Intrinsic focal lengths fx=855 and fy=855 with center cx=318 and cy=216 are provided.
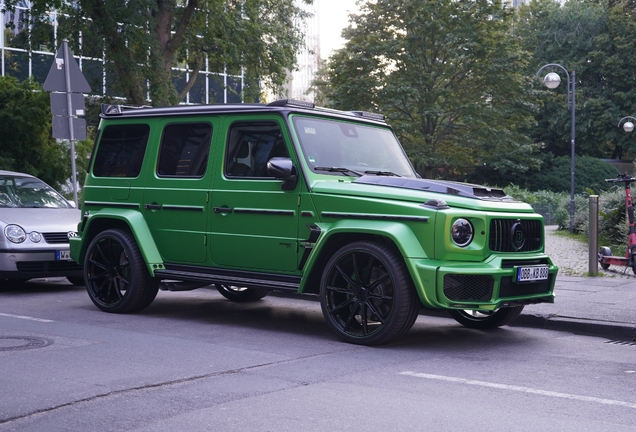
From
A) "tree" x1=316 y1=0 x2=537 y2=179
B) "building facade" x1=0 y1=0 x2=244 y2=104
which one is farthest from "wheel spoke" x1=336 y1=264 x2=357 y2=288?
"tree" x1=316 y1=0 x2=537 y2=179

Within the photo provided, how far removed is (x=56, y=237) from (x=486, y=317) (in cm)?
587

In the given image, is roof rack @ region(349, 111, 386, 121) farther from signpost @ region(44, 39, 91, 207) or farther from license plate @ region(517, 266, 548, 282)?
signpost @ region(44, 39, 91, 207)

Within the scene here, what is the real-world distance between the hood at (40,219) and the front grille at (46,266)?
0.44 meters

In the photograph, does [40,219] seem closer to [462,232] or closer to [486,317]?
[486,317]

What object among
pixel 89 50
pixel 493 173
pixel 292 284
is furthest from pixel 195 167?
pixel 493 173

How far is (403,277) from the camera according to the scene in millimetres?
7090

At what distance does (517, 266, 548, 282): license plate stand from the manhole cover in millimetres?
4045

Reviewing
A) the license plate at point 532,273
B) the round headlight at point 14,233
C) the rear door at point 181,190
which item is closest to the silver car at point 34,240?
the round headlight at point 14,233

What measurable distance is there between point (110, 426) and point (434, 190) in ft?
12.4

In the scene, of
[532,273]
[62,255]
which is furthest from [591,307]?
[62,255]

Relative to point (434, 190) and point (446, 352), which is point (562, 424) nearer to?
point (446, 352)

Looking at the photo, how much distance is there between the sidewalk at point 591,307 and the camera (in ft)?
27.7

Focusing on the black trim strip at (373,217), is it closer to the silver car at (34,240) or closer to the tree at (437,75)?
the silver car at (34,240)

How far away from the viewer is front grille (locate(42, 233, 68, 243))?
11198 millimetres
